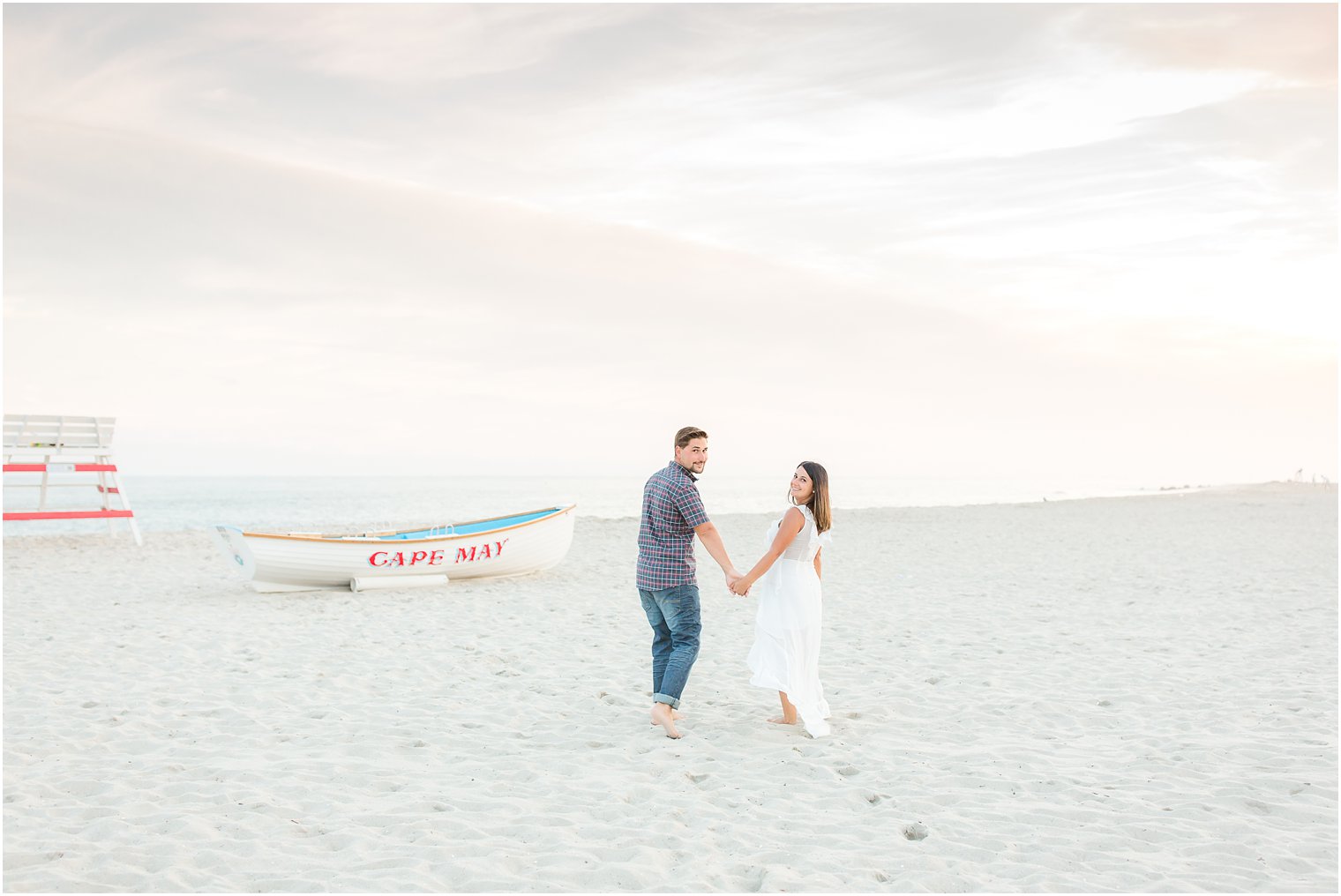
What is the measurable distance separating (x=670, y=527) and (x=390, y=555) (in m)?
7.47

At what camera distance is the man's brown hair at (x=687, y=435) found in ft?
18.6

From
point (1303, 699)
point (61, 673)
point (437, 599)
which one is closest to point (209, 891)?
point (61, 673)

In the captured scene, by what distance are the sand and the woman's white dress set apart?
278 millimetres

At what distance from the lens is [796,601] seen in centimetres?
570

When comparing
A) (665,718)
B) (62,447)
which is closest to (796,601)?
(665,718)

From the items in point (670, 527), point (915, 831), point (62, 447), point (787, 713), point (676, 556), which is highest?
point (62, 447)

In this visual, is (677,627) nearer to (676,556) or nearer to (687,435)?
(676,556)

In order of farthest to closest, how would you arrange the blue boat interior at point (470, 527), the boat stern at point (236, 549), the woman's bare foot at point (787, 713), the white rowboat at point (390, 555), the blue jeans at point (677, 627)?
the blue boat interior at point (470, 527)
the white rowboat at point (390, 555)
the boat stern at point (236, 549)
the woman's bare foot at point (787, 713)
the blue jeans at point (677, 627)

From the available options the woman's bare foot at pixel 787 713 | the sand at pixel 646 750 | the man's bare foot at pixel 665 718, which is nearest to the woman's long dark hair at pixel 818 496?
the woman's bare foot at pixel 787 713

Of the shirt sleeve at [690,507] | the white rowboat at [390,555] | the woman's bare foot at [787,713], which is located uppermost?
the shirt sleeve at [690,507]

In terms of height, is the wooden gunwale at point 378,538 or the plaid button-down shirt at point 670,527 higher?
the plaid button-down shirt at point 670,527

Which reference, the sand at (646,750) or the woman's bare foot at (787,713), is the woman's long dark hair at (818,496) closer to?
the woman's bare foot at (787,713)

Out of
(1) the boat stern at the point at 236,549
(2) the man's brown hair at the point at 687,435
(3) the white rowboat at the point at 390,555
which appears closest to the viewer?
(2) the man's brown hair at the point at 687,435

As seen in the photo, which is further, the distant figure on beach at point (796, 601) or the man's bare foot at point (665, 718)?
the man's bare foot at point (665, 718)
